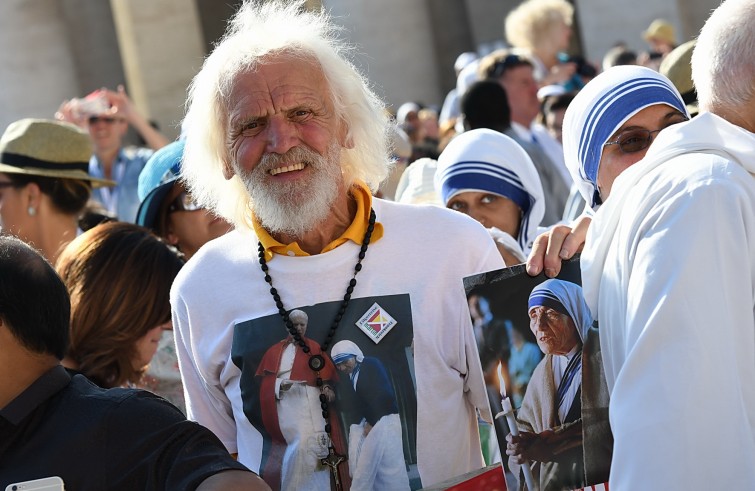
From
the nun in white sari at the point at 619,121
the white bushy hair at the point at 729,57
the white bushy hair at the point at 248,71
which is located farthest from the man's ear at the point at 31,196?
the white bushy hair at the point at 729,57

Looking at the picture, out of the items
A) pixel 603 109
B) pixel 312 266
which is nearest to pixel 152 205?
pixel 312 266

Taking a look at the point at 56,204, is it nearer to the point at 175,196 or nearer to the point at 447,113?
the point at 175,196

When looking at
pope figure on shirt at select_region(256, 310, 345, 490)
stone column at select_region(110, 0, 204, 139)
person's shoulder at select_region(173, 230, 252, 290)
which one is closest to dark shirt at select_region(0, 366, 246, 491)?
pope figure on shirt at select_region(256, 310, 345, 490)

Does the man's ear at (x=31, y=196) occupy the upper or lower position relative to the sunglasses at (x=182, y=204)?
upper

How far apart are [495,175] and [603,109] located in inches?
66.9

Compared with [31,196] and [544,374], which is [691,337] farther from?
[31,196]

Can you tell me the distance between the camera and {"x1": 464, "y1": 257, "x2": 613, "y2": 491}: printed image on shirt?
2.69 meters

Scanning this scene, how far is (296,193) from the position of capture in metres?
3.25

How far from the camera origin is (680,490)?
7.29 feet

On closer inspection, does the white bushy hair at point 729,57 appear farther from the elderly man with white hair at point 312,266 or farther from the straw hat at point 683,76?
the straw hat at point 683,76

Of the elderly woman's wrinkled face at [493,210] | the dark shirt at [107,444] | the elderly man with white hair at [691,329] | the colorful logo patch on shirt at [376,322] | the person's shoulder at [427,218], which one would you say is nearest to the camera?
the elderly man with white hair at [691,329]

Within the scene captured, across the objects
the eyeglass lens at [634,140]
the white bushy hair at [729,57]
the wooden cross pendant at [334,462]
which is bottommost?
the wooden cross pendant at [334,462]

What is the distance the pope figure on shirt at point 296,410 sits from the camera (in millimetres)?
3174

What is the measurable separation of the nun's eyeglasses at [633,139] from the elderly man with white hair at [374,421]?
84 centimetres
